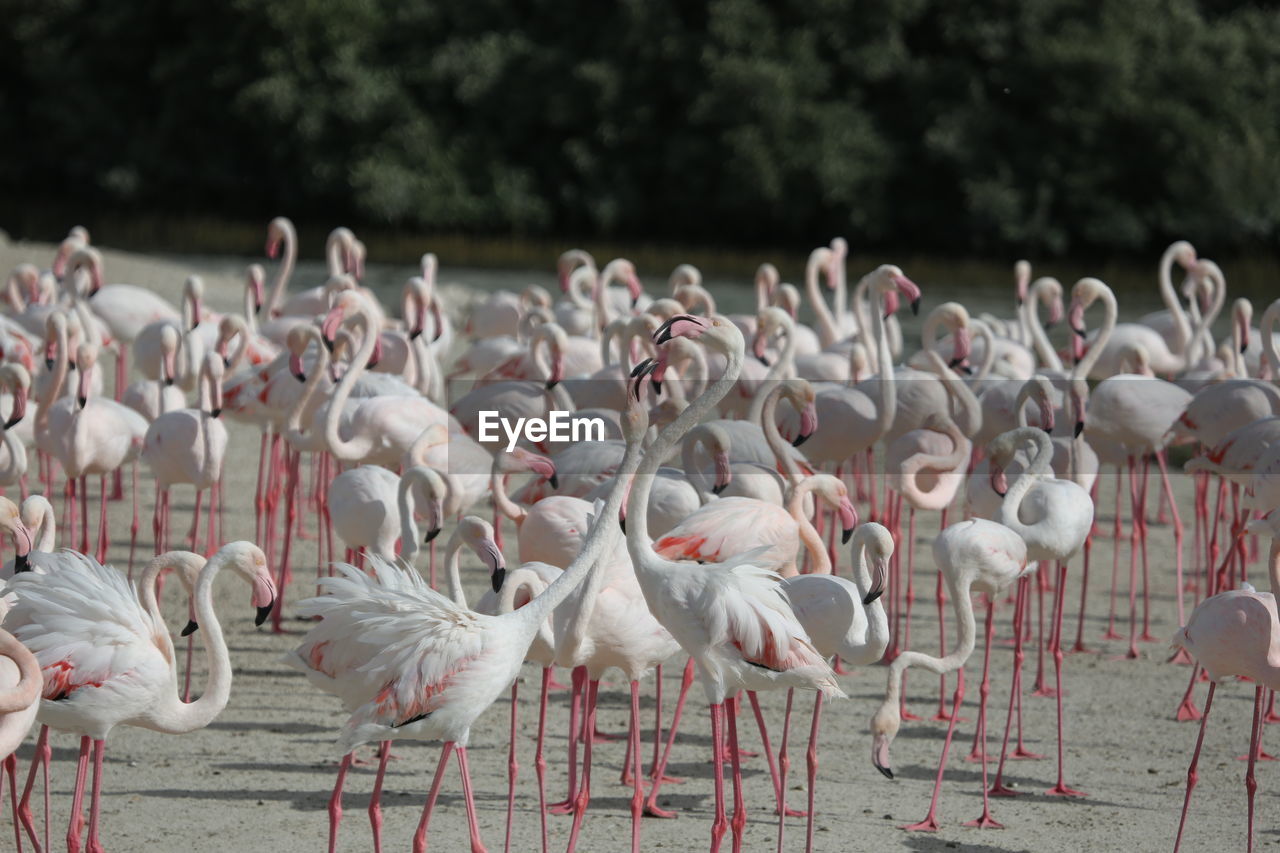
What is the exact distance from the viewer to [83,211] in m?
26.0

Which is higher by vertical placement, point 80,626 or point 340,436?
point 340,436

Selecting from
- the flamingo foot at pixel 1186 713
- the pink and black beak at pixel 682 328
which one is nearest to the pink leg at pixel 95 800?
the pink and black beak at pixel 682 328

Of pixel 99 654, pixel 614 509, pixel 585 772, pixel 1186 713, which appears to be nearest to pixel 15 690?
pixel 99 654

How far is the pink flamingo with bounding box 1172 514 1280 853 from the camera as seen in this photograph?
16.4ft

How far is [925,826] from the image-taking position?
550 cm

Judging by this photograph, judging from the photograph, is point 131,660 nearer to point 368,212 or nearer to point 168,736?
point 168,736

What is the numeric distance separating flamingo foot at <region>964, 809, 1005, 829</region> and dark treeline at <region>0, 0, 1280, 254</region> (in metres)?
16.2

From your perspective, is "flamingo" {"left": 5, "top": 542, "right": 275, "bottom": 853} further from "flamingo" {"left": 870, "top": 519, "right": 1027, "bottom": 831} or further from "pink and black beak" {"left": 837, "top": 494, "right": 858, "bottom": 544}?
"flamingo" {"left": 870, "top": 519, "right": 1027, "bottom": 831}

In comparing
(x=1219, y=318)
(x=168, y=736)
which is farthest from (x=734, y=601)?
(x=1219, y=318)

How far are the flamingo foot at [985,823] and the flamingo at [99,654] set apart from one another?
234 centimetres

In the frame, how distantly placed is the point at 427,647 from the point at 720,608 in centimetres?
79

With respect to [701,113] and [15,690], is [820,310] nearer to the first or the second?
[15,690]

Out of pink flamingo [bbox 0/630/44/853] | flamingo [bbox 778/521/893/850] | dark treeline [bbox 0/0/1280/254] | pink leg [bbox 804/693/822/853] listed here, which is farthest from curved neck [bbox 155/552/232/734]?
dark treeline [bbox 0/0/1280/254]

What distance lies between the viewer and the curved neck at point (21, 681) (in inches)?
153
